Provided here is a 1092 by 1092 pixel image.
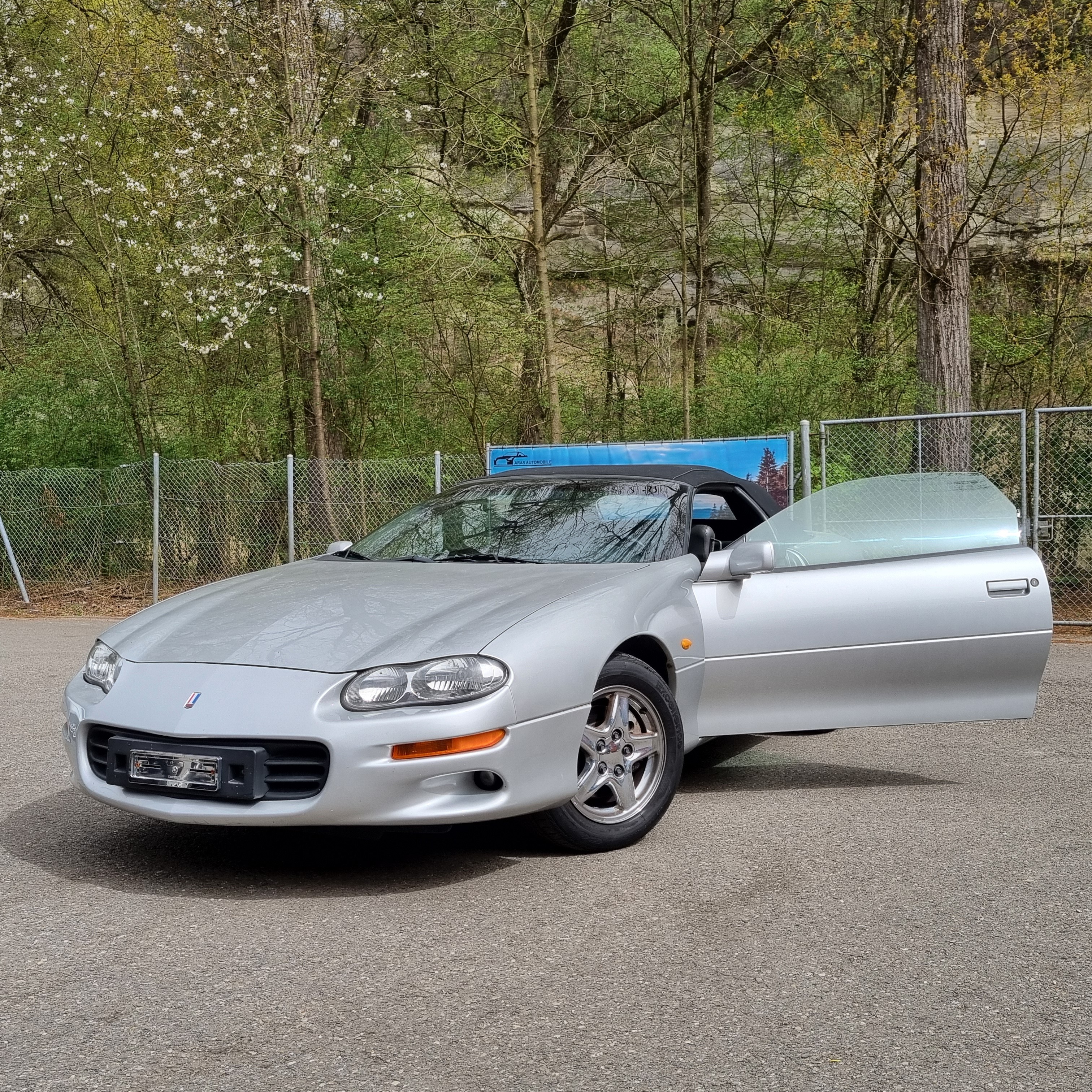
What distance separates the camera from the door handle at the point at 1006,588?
18.7 ft

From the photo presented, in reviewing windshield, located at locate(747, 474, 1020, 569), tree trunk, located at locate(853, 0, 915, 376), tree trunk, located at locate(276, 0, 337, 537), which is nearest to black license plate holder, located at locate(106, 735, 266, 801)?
windshield, located at locate(747, 474, 1020, 569)

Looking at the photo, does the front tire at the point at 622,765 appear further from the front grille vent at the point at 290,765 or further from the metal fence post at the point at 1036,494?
the metal fence post at the point at 1036,494

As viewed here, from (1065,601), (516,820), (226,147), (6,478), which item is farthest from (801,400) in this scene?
(516,820)

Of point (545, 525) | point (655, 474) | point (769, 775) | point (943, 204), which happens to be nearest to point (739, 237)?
point (943, 204)

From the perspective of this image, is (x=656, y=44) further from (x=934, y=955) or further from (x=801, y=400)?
(x=934, y=955)

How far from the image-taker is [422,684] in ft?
14.1

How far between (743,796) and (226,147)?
14972mm

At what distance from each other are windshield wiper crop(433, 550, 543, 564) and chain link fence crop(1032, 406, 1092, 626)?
9.48m

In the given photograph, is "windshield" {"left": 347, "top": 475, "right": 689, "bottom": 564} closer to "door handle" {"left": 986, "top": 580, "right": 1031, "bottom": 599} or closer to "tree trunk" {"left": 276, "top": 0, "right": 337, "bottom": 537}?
"door handle" {"left": 986, "top": 580, "right": 1031, "bottom": 599}

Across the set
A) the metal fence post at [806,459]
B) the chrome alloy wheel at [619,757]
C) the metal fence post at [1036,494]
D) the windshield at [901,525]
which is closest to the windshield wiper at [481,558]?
the chrome alloy wheel at [619,757]

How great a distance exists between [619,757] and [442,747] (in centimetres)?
90

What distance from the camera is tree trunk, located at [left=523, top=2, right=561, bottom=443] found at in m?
18.1

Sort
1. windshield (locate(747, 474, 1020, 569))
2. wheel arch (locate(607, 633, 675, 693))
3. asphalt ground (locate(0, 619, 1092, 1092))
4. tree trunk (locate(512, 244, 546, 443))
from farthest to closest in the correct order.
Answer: tree trunk (locate(512, 244, 546, 443)), windshield (locate(747, 474, 1020, 569)), wheel arch (locate(607, 633, 675, 693)), asphalt ground (locate(0, 619, 1092, 1092))

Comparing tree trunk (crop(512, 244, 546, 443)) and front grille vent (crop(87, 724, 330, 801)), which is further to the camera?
tree trunk (crop(512, 244, 546, 443))
